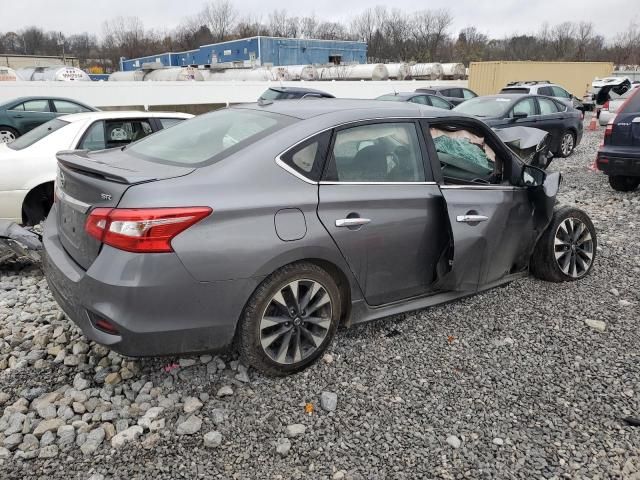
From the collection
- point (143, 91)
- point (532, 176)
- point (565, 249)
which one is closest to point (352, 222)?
point (532, 176)

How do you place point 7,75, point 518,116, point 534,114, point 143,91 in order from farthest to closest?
point 7,75 → point 143,91 → point 534,114 → point 518,116

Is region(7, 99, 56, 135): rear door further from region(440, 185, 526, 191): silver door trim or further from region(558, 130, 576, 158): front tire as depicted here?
region(558, 130, 576, 158): front tire

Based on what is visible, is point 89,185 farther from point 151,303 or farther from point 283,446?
point 283,446

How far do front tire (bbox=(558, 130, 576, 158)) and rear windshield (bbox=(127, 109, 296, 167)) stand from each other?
34.1ft

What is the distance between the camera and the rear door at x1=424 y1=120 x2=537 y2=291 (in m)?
3.51


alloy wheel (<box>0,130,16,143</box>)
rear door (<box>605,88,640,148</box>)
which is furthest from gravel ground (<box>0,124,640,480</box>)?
alloy wheel (<box>0,130,16,143</box>)

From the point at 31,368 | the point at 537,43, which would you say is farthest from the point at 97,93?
the point at 537,43

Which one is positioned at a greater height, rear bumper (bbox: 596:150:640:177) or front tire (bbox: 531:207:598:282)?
rear bumper (bbox: 596:150:640:177)

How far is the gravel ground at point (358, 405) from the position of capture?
8.19 feet

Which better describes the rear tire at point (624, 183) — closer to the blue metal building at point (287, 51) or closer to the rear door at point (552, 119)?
the rear door at point (552, 119)

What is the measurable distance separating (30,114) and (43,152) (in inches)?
308

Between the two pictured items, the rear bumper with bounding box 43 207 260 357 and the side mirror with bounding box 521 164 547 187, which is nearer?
the rear bumper with bounding box 43 207 260 357

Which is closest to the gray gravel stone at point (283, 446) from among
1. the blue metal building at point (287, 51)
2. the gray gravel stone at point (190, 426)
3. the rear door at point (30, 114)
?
the gray gravel stone at point (190, 426)

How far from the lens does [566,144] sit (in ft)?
39.9
